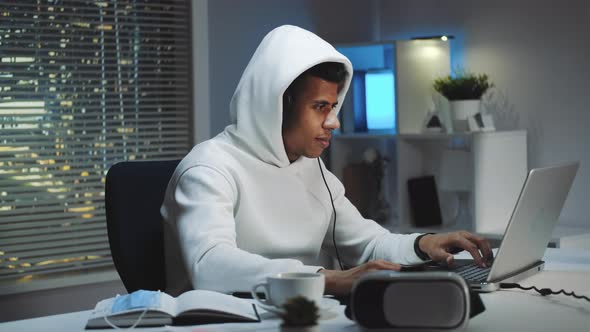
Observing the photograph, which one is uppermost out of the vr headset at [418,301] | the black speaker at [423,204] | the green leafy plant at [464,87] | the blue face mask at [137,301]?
the green leafy plant at [464,87]

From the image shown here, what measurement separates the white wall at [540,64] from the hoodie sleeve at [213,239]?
217 cm

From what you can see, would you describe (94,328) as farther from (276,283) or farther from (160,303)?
(276,283)

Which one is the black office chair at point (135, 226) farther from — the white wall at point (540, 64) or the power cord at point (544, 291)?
the white wall at point (540, 64)

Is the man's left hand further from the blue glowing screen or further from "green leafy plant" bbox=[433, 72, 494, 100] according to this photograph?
the blue glowing screen

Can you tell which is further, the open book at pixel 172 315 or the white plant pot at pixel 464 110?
the white plant pot at pixel 464 110

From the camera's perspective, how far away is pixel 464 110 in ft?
13.0

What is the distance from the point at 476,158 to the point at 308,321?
8.89 feet

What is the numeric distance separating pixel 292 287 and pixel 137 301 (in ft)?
1.00

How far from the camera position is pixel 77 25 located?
3.72 metres

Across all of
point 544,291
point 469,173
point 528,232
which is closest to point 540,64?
point 469,173

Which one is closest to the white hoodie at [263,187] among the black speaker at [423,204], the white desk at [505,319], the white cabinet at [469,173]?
the white desk at [505,319]

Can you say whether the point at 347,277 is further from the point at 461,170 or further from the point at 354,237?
the point at 461,170

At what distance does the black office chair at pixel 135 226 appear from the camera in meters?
2.23

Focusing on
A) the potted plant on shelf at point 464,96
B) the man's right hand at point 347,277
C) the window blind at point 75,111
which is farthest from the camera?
the potted plant on shelf at point 464,96
